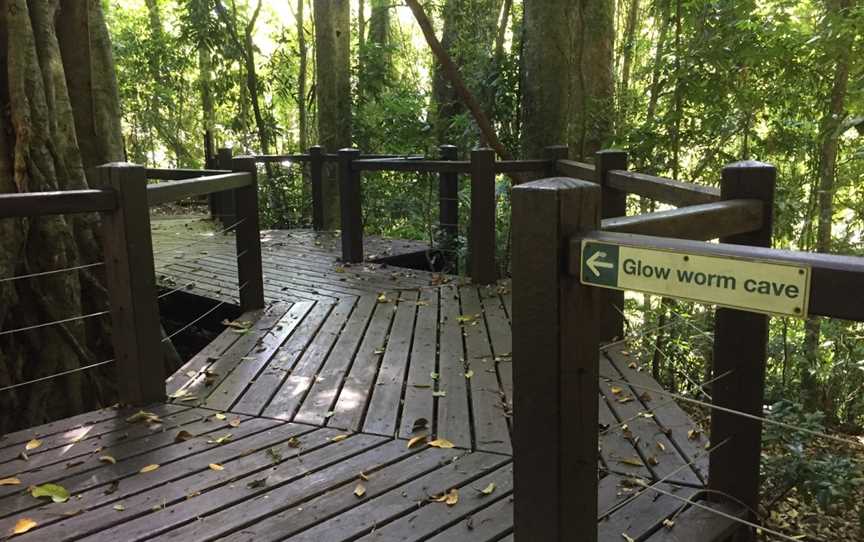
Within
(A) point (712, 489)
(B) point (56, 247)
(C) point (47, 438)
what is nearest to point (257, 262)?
(B) point (56, 247)

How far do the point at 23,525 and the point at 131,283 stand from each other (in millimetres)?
1224

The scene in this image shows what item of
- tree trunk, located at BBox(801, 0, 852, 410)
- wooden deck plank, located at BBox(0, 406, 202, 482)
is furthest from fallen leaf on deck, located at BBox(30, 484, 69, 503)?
tree trunk, located at BBox(801, 0, 852, 410)

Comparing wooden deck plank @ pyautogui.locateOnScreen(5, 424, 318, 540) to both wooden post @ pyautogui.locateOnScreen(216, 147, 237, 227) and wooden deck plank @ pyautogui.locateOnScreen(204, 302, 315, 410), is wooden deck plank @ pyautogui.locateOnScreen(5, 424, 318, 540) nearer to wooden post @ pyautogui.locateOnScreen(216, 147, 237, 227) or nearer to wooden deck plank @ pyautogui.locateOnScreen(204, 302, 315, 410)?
wooden deck plank @ pyautogui.locateOnScreen(204, 302, 315, 410)

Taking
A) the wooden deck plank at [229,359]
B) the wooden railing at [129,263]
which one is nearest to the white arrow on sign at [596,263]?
the wooden railing at [129,263]

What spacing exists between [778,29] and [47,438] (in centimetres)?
585

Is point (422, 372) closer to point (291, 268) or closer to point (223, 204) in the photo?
point (291, 268)

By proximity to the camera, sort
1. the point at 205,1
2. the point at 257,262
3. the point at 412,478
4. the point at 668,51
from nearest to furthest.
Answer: the point at 412,478 < the point at 257,262 < the point at 668,51 < the point at 205,1

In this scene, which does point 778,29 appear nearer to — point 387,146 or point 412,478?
point 412,478

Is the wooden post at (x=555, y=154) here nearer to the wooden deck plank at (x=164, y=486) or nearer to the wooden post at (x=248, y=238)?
the wooden post at (x=248, y=238)

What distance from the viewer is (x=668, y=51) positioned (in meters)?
6.21

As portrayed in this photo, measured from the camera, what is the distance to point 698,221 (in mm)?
1878

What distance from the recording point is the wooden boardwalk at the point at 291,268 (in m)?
6.09

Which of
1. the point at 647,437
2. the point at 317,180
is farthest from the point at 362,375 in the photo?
the point at 317,180

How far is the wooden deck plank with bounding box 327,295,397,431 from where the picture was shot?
3.34 metres
